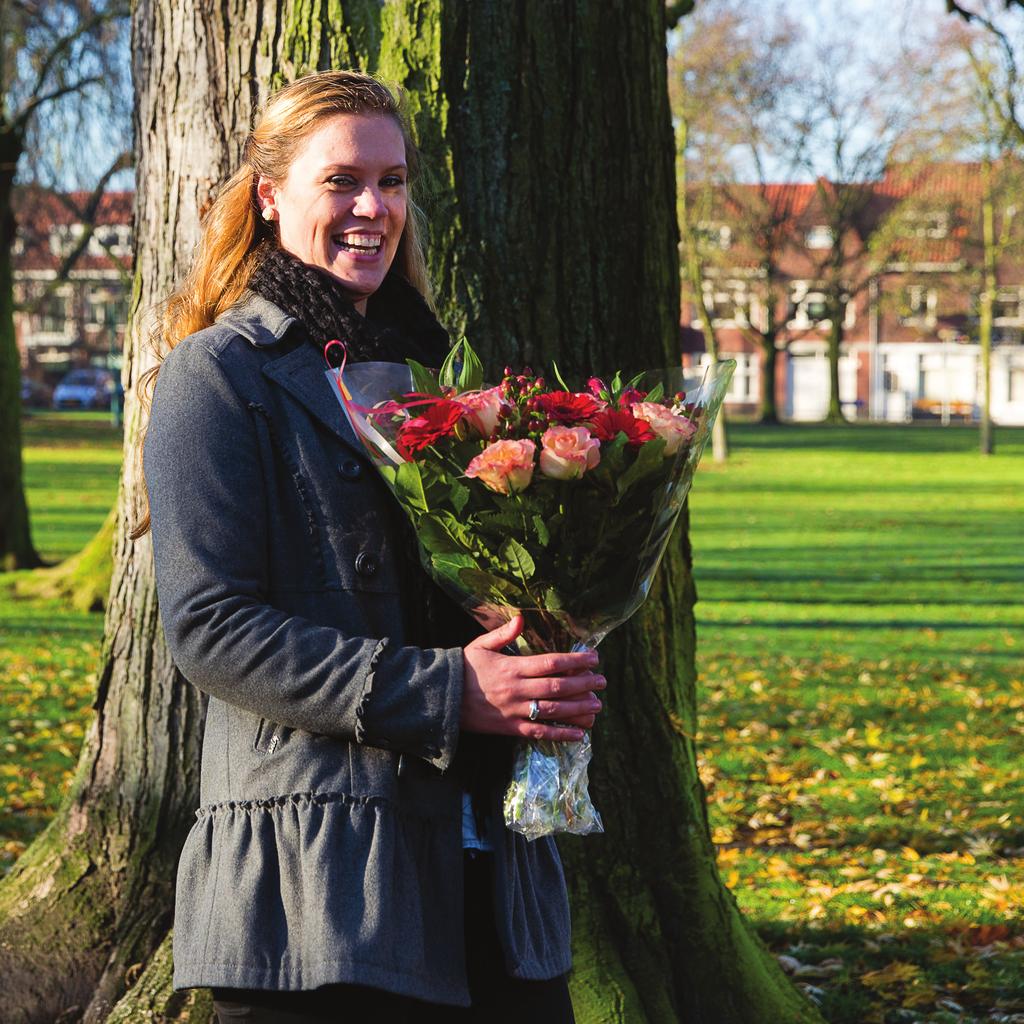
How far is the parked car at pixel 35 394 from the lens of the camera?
6619cm

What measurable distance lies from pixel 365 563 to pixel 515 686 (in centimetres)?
32

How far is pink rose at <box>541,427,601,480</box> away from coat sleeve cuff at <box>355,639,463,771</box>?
36cm

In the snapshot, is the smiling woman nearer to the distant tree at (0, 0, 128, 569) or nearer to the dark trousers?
the dark trousers

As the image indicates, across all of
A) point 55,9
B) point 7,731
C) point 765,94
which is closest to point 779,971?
point 7,731

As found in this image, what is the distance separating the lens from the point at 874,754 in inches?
316

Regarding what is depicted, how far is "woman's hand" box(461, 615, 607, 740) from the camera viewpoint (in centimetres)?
230

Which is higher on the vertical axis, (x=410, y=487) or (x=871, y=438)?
(x=410, y=487)

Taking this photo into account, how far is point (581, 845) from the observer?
3844mm

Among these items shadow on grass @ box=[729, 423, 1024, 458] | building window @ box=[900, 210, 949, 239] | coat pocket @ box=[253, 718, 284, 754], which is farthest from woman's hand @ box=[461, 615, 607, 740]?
building window @ box=[900, 210, 949, 239]

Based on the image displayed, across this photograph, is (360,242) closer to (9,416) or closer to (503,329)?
(503,329)

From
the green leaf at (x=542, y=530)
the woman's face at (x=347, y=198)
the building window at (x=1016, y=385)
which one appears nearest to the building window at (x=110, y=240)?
the woman's face at (x=347, y=198)

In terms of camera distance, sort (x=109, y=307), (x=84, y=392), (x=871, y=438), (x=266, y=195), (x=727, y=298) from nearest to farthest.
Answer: (x=266, y=195)
(x=871, y=438)
(x=109, y=307)
(x=727, y=298)
(x=84, y=392)

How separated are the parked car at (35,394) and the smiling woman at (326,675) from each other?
66559 millimetres

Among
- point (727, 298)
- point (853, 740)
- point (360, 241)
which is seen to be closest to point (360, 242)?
point (360, 241)
